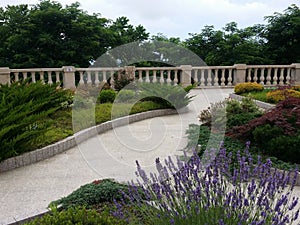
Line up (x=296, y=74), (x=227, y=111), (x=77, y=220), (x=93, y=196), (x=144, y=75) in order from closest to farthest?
(x=77, y=220) < (x=93, y=196) < (x=227, y=111) < (x=144, y=75) < (x=296, y=74)

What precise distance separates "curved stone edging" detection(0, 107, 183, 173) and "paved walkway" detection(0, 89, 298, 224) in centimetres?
9

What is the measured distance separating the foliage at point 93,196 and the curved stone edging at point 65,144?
4.58 feet

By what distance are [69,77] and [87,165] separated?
6.59 m

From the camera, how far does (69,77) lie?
10258 millimetres

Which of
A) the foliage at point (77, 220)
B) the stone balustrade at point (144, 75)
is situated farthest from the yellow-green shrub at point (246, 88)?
the foliage at point (77, 220)

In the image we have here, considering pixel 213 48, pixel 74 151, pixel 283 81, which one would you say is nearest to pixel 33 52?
pixel 213 48

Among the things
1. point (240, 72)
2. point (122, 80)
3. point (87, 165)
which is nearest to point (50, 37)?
point (122, 80)

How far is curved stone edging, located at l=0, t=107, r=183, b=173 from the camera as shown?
4043 millimetres

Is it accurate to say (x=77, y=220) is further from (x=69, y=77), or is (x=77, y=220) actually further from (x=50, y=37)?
(x=50, y=37)

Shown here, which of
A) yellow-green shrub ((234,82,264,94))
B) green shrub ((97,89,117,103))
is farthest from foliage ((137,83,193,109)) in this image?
yellow-green shrub ((234,82,264,94))

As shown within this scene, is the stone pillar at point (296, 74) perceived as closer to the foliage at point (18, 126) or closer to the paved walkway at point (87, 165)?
the paved walkway at point (87, 165)

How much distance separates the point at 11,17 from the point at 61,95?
1256cm

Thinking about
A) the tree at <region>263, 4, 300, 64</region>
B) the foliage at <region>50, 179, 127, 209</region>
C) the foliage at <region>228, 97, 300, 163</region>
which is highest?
the tree at <region>263, 4, 300, 64</region>

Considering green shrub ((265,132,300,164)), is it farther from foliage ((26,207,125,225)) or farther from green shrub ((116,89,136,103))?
green shrub ((116,89,136,103))
